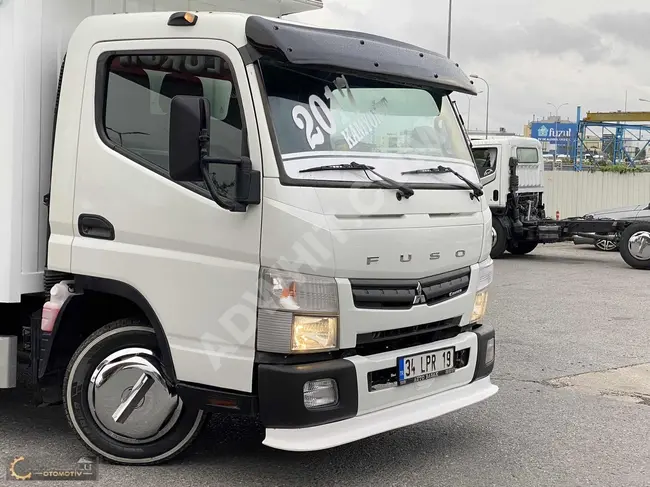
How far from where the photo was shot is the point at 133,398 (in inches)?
173

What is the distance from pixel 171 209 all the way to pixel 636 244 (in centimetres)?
1320

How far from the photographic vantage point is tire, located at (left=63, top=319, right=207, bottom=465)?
14.4 feet

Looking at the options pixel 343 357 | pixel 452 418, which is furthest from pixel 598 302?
pixel 343 357

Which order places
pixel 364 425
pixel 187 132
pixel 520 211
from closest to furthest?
pixel 187 132
pixel 364 425
pixel 520 211

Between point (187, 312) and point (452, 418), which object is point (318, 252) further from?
point (452, 418)

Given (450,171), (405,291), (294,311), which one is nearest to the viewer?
(294,311)

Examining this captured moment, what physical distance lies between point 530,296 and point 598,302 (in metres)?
0.98

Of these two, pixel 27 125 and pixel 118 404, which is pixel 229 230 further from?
pixel 27 125

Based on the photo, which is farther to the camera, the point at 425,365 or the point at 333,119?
the point at 425,365

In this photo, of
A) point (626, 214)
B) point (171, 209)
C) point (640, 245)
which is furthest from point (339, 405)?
point (626, 214)

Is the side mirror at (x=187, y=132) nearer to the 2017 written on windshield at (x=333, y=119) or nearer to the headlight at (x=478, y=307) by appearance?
the 2017 written on windshield at (x=333, y=119)

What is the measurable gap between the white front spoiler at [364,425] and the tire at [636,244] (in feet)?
38.9

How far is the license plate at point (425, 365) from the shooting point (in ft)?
14.1

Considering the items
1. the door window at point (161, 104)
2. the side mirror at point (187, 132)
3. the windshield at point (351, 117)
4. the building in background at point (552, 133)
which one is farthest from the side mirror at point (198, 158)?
the building in background at point (552, 133)
